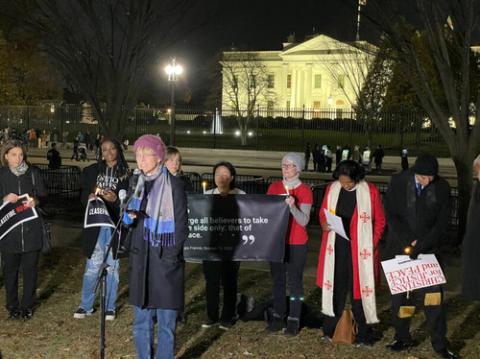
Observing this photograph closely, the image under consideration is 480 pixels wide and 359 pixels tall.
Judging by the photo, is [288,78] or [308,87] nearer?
[308,87]

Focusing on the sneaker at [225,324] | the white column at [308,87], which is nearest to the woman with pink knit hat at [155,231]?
the sneaker at [225,324]

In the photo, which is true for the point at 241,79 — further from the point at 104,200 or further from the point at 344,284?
the point at 344,284

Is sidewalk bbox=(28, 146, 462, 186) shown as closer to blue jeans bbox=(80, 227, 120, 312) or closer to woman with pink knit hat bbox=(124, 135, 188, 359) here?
blue jeans bbox=(80, 227, 120, 312)

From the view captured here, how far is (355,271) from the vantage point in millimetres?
5953

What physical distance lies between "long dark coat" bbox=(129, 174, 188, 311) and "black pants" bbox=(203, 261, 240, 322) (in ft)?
6.32

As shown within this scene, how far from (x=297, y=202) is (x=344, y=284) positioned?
3.06 ft

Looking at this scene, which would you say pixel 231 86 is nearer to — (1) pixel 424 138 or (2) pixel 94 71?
(1) pixel 424 138

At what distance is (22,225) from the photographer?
22.2 ft

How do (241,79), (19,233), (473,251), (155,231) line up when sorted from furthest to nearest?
(241,79)
(19,233)
(473,251)
(155,231)

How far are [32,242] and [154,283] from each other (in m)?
2.63

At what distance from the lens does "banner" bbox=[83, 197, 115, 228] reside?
6402mm

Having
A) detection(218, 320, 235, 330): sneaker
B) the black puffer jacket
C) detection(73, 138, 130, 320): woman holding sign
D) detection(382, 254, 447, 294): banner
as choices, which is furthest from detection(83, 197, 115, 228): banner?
detection(382, 254, 447, 294): banner

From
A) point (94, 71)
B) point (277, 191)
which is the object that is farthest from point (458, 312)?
point (94, 71)

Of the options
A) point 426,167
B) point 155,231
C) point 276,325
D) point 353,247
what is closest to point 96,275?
point 276,325
